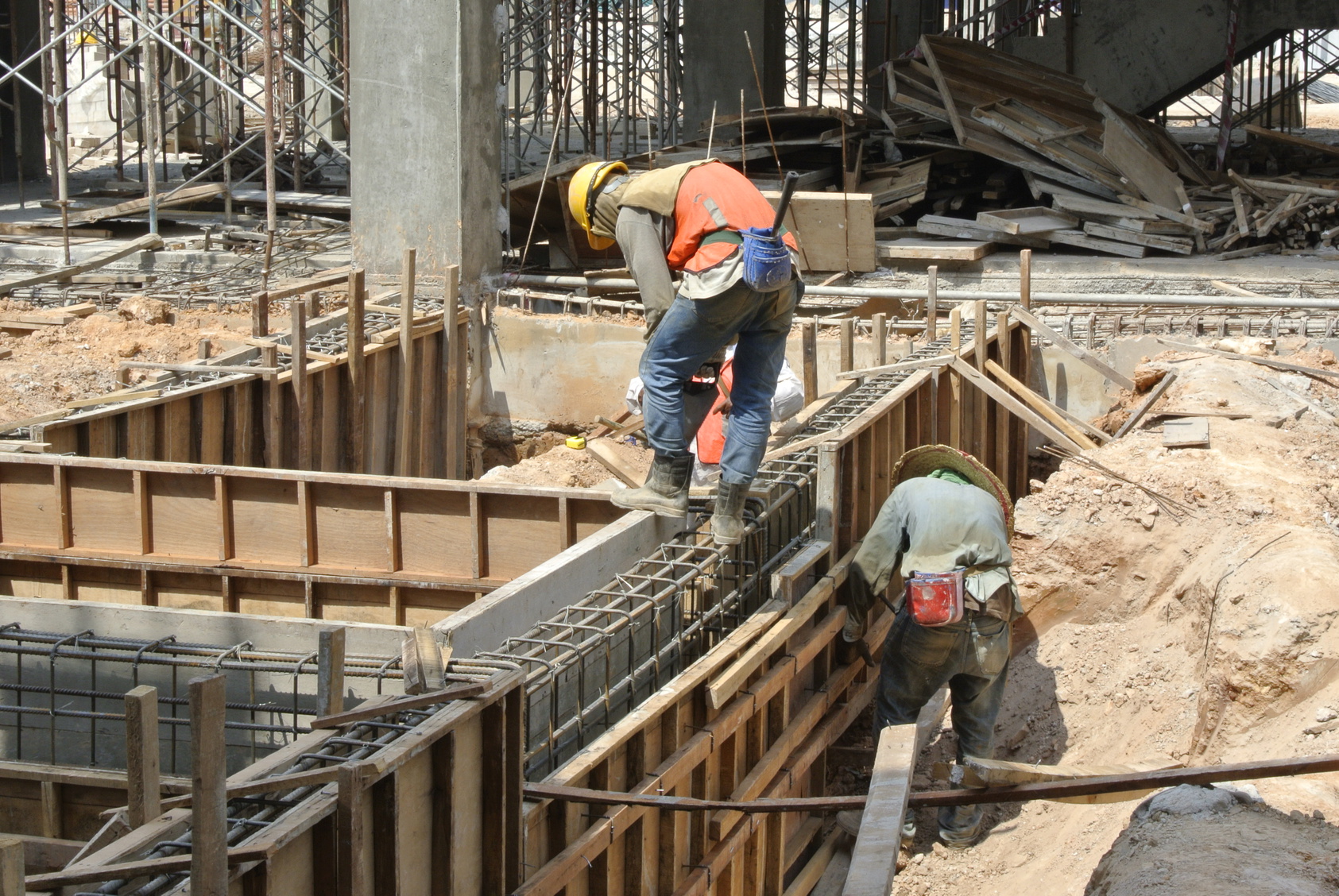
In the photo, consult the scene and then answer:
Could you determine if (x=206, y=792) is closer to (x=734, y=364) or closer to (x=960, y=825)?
(x=734, y=364)

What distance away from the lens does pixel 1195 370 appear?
10578 millimetres

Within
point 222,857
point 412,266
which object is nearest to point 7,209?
point 412,266

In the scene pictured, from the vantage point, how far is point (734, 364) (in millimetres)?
6305

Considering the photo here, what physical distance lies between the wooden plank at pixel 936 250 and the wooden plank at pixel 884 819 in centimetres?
1047

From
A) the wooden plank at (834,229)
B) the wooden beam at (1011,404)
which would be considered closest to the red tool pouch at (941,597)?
the wooden beam at (1011,404)

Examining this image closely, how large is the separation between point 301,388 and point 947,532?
16.3 ft

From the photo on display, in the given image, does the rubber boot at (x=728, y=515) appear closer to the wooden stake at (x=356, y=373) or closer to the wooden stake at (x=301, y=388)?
the wooden stake at (x=301, y=388)

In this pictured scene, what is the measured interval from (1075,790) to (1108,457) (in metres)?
5.16

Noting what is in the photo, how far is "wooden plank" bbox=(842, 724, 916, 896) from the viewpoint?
371 cm

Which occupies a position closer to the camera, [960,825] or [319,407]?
[960,825]

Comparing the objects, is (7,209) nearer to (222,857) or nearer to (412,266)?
(412,266)

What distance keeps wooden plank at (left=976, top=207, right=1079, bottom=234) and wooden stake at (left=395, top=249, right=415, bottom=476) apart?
23.2ft

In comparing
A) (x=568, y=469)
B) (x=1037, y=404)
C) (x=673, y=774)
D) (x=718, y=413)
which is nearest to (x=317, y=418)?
(x=568, y=469)

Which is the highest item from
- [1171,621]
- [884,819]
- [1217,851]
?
[884,819]
